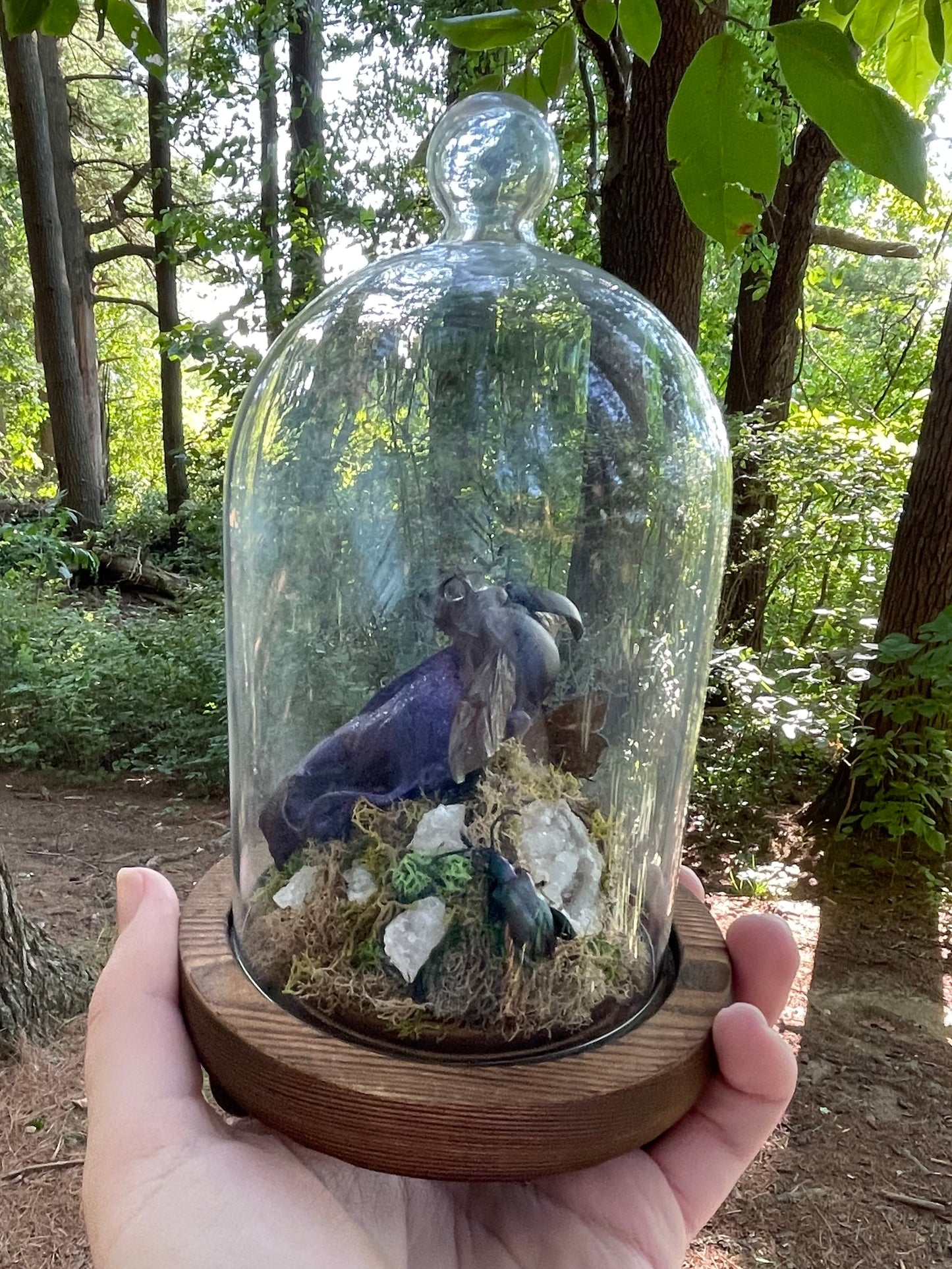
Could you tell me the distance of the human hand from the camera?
2.68ft

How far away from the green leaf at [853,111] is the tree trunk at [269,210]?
4.11 metres

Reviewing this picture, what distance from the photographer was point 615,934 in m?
1.00

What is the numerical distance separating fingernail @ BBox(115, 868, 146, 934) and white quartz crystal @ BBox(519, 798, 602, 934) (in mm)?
412

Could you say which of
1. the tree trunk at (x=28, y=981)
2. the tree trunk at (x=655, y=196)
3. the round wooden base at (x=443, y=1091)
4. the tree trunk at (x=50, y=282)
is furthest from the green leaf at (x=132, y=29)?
the tree trunk at (x=50, y=282)

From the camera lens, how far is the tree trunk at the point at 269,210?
446 cm

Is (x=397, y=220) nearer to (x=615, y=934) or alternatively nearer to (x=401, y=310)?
(x=401, y=310)

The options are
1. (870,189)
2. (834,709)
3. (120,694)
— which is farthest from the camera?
(870,189)

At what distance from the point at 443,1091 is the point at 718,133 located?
2.63 ft

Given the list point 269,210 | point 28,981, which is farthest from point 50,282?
point 28,981

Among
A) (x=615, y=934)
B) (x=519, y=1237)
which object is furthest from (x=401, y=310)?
(x=519, y=1237)

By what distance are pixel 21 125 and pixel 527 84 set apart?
24.0ft

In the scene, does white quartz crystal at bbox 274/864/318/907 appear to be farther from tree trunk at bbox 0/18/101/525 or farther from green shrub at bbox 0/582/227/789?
tree trunk at bbox 0/18/101/525

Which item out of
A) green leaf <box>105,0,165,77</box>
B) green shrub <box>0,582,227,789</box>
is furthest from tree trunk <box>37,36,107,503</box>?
green leaf <box>105,0,165,77</box>

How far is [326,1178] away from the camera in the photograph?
948mm
